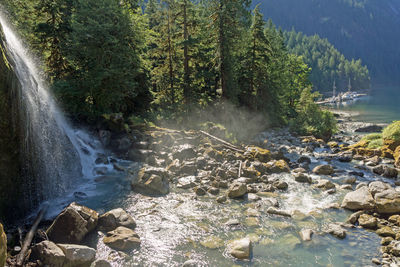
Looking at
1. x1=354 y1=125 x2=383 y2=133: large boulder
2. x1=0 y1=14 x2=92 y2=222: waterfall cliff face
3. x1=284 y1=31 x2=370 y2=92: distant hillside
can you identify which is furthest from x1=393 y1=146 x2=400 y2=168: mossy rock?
x1=284 y1=31 x2=370 y2=92: distant hillside

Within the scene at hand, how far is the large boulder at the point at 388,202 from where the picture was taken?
10.3 m

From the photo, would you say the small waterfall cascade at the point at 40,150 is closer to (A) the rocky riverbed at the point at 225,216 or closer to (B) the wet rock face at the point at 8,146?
(B) the wet rock face at the point at 8,146

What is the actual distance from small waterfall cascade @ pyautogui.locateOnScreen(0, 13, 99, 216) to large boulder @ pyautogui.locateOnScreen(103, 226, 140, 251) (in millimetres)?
4126

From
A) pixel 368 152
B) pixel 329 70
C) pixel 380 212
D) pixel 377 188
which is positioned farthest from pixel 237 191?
pixel 329 70

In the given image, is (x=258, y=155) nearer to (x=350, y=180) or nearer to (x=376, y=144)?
(x=350, y=180)

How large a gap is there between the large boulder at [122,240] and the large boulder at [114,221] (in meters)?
0.44

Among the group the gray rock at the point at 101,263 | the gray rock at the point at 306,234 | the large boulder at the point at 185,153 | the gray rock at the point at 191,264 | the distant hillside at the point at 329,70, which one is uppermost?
the distant hillside at the point at 329,70

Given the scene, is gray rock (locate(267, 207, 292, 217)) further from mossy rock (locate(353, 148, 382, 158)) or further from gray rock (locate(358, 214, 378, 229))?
mossy rock (locate(353, 148, 382, 158))

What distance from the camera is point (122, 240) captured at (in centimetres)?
839

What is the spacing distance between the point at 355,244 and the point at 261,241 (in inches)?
123

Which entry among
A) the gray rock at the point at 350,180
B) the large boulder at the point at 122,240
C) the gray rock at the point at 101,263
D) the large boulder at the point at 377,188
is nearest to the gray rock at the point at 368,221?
the large boulder at the point at 377,188

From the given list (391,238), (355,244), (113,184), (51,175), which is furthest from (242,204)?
(51,175)

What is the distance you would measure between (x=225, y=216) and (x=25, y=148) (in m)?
8.27

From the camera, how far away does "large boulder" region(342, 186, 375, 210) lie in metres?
10.9
